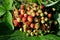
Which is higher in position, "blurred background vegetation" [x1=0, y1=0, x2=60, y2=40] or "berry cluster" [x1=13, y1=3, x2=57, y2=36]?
"berry cluster" [x1=13, y1=3, x2=57, y2=36]

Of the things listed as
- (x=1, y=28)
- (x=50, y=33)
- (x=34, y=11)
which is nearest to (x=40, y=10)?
(x=34, y=11)

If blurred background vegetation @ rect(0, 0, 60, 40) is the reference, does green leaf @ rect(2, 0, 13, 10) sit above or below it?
above

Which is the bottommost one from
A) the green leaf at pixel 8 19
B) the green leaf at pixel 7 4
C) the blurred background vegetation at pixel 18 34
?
the blurred background vegetation at pixel 18 34

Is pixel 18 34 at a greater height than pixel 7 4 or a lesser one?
lesser

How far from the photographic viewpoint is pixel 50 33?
3.80 ft

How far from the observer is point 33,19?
1104 mm

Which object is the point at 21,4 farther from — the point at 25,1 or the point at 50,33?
the point at 50,33

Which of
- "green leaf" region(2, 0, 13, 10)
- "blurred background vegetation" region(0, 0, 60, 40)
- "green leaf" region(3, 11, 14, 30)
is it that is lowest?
"blurred background vegetation" region(0, 0, 60, 40)

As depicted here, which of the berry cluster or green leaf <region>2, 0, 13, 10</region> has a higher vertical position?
green leaf <region>2, 0, 13, 10</region>

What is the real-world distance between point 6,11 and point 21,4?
3.8 inches

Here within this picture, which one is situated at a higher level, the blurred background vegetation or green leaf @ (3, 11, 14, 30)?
green leaf @ (3, 11, 14, 30)

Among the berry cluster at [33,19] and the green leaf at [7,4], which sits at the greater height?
the green leaf at [7,4]

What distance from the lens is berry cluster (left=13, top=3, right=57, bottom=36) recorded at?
1.09m

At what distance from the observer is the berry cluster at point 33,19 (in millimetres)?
1092
